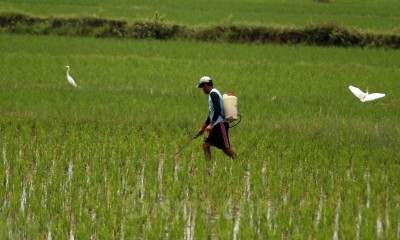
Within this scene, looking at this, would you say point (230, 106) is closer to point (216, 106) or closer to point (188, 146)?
point (216, 106)

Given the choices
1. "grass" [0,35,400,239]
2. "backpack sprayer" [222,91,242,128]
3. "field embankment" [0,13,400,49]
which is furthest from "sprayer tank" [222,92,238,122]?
"field embankment" [0,13,400,49]

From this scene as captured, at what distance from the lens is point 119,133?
362 inches

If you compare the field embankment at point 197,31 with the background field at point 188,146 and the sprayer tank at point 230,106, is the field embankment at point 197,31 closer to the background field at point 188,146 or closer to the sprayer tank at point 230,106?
the background field at point 188,146

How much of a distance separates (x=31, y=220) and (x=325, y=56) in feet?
37.3

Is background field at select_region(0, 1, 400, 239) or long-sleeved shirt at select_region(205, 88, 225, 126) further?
long-sleeved shirt at select_region(205, 88, 225, 126)

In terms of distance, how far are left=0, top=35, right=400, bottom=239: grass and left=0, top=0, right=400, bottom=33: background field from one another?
16.3 ft

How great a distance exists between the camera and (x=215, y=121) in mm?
7555

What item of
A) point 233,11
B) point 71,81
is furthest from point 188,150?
point 233,11

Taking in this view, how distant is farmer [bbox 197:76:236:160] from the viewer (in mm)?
7383

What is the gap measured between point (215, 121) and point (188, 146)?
1168 millimetres

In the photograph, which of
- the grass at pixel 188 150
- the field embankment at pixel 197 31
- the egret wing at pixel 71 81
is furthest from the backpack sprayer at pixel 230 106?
the field embankment at pixel 197 31

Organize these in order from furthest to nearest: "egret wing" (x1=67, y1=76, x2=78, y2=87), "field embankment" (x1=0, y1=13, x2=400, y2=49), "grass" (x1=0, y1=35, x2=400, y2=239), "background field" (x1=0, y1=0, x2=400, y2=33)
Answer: "background field" (x1=0, y1=0, x2=400, y2=33) < "field embankment" (x1=0, y1=13, x2=400, y2=49) < "egret wing" (x1=67, y1=76, x2=78, y2=87) < "grass" (x1=0, y1=35, x2=400, y2=239)

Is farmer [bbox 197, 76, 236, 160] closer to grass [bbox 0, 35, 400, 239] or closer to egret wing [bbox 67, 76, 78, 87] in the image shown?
grass [bbox 0, 35, 400, 239]

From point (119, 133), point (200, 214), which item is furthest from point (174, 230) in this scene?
point (119, 133)
